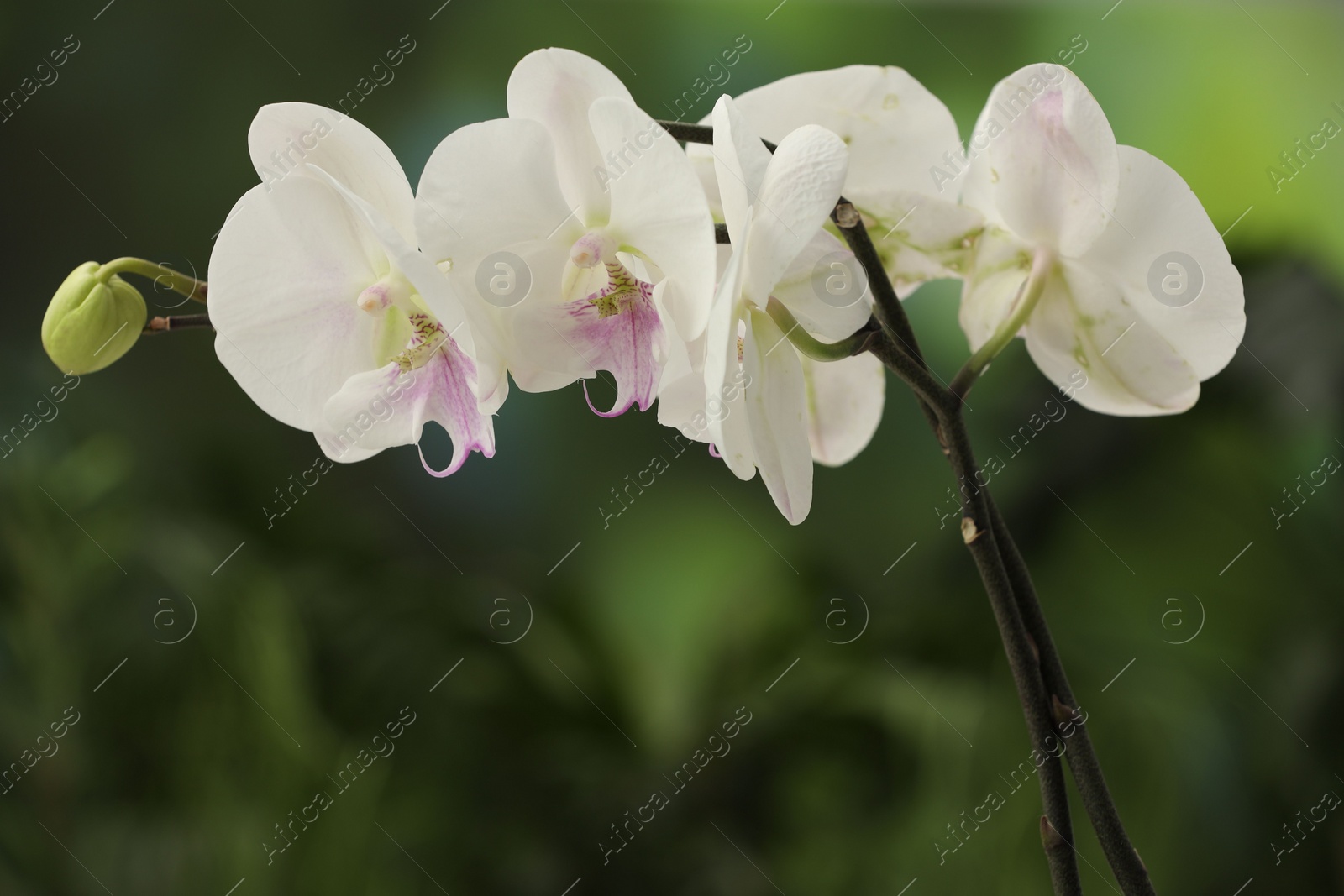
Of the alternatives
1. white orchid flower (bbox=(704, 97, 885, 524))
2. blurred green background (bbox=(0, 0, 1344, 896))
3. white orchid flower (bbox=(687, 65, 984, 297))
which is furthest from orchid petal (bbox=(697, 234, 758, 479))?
blurred green background (bbox=(0, 0, 1344, 896))

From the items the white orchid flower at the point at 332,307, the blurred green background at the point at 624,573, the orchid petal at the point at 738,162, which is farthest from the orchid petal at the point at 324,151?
the blurred green background at the point at 624,573

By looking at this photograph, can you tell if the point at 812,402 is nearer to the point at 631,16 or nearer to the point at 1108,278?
the point at 1108,278

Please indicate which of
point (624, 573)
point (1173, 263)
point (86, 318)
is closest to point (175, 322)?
point (86, 318)

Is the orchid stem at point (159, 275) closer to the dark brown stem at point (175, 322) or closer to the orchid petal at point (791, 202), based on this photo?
the dark brown stem at point (175, 322)

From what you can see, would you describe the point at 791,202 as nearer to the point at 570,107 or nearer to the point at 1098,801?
the point at 570,107

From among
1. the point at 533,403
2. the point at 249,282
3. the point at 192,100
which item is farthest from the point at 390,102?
the point at 249,282

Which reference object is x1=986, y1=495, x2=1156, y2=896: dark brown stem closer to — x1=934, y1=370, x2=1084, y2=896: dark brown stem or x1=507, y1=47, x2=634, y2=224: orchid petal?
x1=934, y1=370, x2=1084, y2=896: dark brown stem

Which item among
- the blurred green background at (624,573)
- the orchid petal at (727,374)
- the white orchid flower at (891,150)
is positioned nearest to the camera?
the orchid petal at (727,374)
